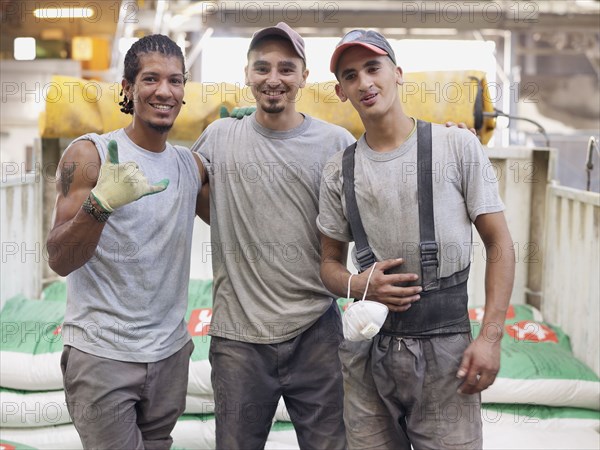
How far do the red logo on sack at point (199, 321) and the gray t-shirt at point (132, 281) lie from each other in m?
1.65

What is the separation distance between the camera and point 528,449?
3.89m

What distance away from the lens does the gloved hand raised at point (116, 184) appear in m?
2.39

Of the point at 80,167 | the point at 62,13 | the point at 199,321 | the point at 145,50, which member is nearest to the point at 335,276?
the point at 80,167

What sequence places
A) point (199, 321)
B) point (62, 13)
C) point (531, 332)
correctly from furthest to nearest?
point (62, 13) → point (531, 332) → point (199, 321)

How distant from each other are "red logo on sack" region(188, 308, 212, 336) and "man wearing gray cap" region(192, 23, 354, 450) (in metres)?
1.41

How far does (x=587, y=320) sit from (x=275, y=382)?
7.05 ft

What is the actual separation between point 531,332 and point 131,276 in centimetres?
274

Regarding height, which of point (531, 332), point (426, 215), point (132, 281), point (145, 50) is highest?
point (145, 50)

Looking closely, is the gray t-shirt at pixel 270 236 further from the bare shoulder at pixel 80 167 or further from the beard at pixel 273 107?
the bare shoulder at pixel 80 167

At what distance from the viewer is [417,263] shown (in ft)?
7.92

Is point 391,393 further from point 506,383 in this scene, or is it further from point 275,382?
point 506,383

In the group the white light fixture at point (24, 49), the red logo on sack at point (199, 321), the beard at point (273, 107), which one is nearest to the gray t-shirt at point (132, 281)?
the beard at point (273, 107)

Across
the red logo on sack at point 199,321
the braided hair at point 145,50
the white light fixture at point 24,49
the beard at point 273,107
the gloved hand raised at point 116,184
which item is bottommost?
the red logo on sack at point 199,321

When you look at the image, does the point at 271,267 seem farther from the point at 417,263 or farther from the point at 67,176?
the point at 67,176
